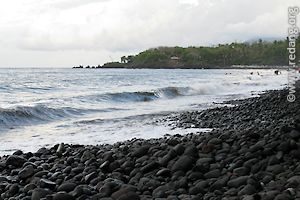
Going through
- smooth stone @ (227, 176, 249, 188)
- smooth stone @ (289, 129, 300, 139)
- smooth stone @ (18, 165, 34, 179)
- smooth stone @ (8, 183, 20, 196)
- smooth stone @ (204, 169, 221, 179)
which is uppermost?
smooth stone @ (289, 129, 300, 139)

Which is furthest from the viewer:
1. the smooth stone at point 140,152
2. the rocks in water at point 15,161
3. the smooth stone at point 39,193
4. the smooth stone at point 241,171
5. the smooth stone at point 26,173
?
the rocks in water at point 15,161

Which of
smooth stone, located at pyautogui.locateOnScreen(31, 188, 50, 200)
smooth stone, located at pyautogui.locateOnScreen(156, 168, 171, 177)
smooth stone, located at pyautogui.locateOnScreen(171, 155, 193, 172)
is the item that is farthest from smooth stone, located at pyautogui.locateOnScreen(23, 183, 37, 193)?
smooth stone, located at pyautogui.locateOnScreen(171, 155, 193, 172)

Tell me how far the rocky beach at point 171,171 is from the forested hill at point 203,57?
152119 millimetres

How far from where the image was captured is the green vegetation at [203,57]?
162875 millimetres

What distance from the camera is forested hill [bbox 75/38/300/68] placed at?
535ft

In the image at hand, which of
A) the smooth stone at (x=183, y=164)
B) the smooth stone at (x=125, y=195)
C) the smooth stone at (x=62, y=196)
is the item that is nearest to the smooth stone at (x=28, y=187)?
the smooth stone at (x=62, y=196)

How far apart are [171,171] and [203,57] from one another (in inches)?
6552

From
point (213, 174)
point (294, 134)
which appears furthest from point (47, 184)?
point (294, 134)

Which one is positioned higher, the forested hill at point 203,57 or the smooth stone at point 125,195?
the forested hill at point 203,57

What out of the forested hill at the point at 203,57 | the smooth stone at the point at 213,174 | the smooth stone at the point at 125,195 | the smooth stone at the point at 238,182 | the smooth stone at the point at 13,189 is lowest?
the smooth stone at the point at 13,189

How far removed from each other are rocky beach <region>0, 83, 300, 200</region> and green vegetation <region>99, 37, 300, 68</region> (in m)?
152

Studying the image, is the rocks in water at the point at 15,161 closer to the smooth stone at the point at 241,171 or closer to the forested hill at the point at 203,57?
the smooth stone at the point at 241,171

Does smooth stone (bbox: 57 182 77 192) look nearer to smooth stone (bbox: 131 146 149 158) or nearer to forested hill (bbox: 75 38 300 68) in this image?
smooth stone (bbox: 131 146 149 158)

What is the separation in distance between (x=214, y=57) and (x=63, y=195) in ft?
550
